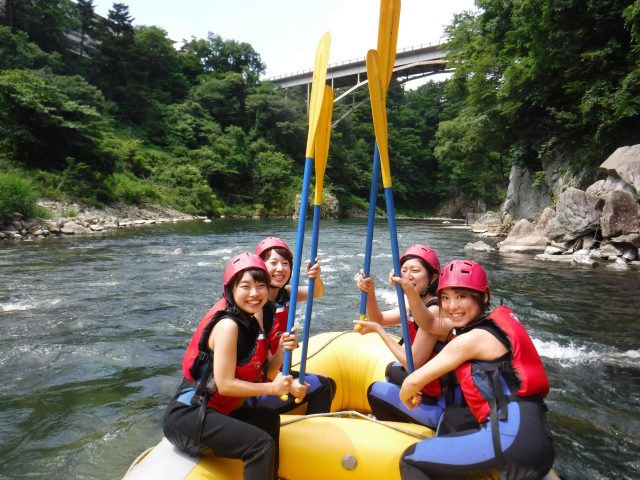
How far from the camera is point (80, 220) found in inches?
776

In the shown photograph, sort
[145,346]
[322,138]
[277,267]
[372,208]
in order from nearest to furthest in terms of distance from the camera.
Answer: [372,208], [322,138], [277,267], [145,346]

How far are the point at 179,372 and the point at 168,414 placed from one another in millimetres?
3138

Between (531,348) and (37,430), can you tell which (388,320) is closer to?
(531,348)

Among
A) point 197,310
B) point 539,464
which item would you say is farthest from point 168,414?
point 197,310

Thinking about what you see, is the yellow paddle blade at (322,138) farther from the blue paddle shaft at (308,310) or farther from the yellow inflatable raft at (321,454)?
the yellow inflatable raft at (321,454)

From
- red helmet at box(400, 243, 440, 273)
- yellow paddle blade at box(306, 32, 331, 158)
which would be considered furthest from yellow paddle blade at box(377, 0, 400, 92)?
red helmet at box(400, 243, 440, 273)

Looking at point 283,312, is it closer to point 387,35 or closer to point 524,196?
point 387,35

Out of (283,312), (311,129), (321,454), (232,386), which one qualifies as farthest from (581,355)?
(232,386)

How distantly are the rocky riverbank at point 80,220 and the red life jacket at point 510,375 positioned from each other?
17013 millimetres

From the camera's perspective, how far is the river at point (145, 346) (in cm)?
378

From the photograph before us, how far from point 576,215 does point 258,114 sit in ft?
116

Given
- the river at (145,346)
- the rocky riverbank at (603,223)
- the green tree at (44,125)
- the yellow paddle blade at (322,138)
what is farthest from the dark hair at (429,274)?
the green tree at (44,125)

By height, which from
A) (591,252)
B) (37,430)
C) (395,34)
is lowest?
(37,430)

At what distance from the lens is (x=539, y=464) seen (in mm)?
2090
